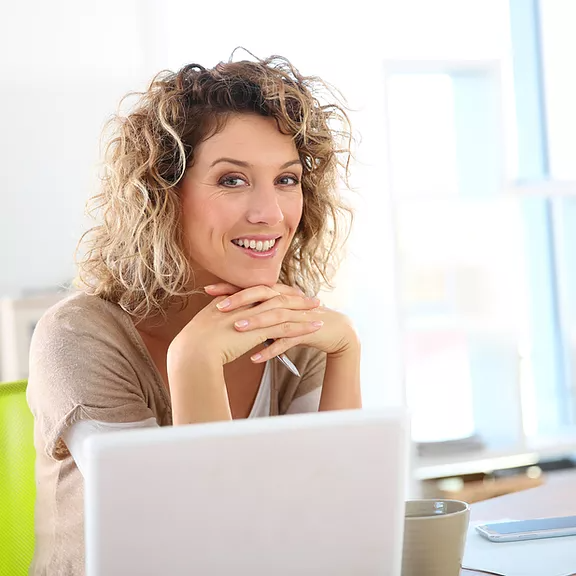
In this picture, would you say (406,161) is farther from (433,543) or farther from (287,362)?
(433,543)

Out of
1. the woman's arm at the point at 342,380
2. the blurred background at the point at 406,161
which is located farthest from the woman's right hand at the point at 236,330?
the blurred background at the point at 406,161

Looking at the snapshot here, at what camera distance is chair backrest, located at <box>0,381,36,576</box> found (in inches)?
54.1

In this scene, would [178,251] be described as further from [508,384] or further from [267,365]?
[508,384]

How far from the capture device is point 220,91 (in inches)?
61.3

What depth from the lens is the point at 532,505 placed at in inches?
56.0

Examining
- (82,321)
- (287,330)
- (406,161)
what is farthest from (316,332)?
(406,161)

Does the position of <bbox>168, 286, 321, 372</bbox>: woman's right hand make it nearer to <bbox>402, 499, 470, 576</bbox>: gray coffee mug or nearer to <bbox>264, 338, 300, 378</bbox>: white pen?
<bbox>264, 338, 300, 378</bbox>: white pen

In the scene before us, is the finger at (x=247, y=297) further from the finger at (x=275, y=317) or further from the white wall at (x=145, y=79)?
the white wall at (x=145, y=79)

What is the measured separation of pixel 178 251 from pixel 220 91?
29 cm


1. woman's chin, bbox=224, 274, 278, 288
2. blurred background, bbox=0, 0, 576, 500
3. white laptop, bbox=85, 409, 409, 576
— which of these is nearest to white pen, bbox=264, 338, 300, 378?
woman's chin, bbox=224, 274, 278, 288

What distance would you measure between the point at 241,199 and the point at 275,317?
0.22m

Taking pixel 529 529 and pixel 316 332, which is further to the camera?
pixel 316 332

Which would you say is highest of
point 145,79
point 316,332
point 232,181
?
point 145,79

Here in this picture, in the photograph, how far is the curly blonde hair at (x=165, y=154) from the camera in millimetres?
1545
